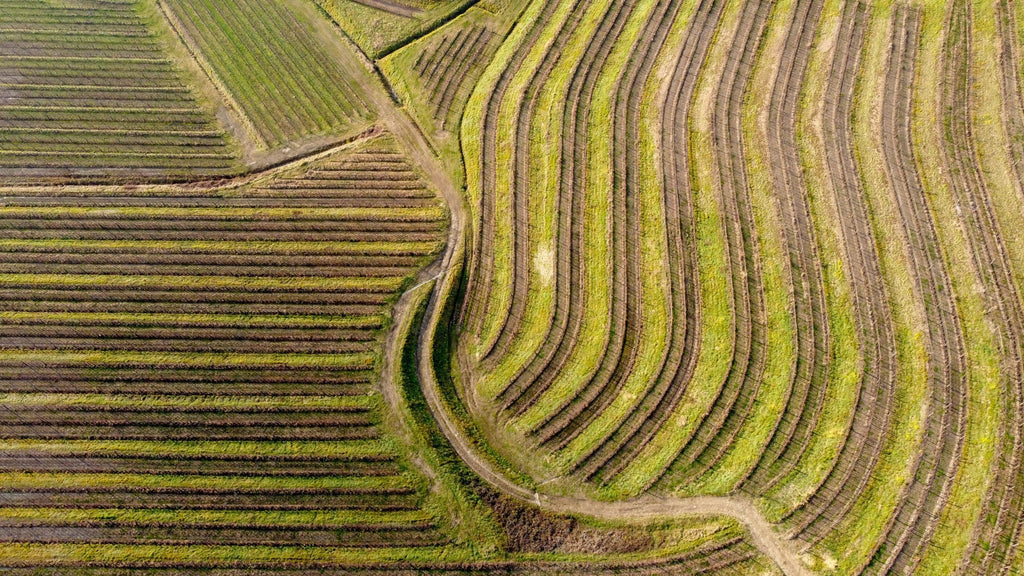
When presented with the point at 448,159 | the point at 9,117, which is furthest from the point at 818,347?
the point at 9,117

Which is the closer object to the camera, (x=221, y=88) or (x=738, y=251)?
(x=738, y=251)

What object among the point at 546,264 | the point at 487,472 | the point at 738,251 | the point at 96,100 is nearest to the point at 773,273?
the point at 738,251

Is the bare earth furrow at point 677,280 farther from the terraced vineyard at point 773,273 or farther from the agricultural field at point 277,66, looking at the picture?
the agricultural field at point 277,66

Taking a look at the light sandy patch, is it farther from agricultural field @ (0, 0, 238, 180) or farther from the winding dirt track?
agricultural field @ (0, 0, 238, 180)

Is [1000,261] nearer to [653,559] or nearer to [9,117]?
[653,559]

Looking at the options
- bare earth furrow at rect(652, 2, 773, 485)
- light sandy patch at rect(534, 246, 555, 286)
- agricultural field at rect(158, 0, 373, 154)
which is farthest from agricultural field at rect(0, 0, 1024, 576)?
agricultural field at rect(158, 0, 373, 154)

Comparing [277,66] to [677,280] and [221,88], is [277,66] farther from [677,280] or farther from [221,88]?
[677,280]

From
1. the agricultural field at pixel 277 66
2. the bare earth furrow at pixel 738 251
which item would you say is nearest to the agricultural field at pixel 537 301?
the bare earth furrow at pixel 738 251
